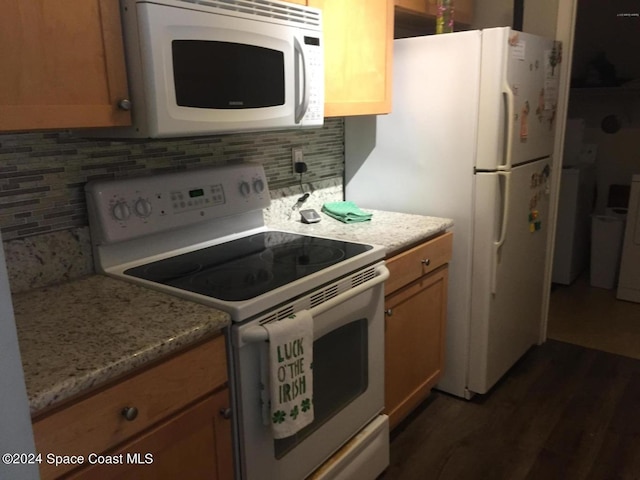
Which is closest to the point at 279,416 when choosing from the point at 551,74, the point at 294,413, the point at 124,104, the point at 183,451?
the point at 294,413

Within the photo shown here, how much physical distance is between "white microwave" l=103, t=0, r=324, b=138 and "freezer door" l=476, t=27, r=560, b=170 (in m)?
0.69

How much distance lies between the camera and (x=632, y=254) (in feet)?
11.6

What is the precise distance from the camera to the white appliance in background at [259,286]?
1.36 m

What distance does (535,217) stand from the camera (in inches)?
101

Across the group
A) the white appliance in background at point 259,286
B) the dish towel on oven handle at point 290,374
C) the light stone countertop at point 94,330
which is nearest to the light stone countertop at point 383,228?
the white appliance in background at point 259,286

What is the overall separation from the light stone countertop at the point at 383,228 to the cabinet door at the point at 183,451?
2.74ft

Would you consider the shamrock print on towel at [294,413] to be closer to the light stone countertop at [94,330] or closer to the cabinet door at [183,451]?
the cabinet door at [183,451]

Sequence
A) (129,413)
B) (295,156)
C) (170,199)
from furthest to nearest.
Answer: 1. (295,156)
2. (170,199)
3. (129,413)

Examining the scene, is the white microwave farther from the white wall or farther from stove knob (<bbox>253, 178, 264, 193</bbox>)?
the white wall

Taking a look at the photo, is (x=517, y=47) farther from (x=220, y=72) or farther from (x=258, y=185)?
(x=220, y=72)

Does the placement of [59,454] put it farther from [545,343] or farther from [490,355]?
[545,343]

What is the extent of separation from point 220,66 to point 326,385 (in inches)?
38.6

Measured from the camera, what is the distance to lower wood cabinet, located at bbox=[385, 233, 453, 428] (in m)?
1.98

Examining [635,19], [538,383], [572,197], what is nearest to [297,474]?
[538,383]
